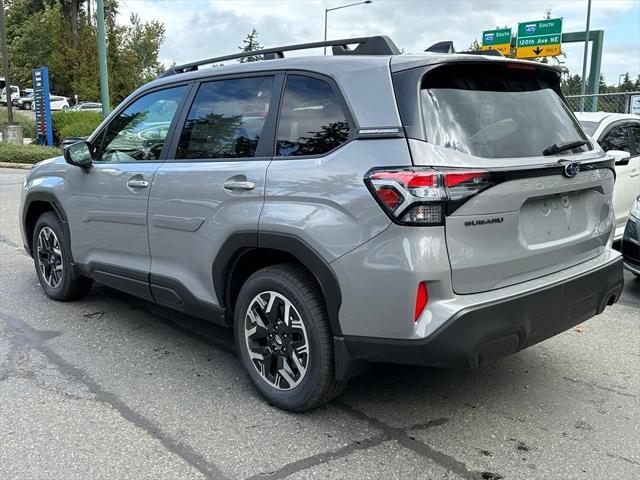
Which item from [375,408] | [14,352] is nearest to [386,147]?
[375,408]

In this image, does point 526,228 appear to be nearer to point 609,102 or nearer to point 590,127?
point 590,127

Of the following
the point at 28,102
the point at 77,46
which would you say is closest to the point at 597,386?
the point at 77,46

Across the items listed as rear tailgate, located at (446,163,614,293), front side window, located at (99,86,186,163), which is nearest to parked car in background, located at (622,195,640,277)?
rear tailgate, located at (446,163,614,293)

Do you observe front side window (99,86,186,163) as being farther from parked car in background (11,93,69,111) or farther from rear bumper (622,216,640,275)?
parked car in background (11,93,69,111)

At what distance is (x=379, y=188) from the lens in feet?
9.00

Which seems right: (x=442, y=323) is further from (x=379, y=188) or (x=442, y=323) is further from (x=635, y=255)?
(x=635, y=255)

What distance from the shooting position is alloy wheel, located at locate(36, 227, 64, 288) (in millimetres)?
5156

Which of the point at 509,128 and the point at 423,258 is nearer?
the point at 423,258

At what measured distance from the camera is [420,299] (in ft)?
8.87

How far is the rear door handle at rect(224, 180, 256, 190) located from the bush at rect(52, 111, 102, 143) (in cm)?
1888

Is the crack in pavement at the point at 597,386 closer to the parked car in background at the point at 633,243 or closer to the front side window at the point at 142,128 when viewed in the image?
the parked car in background at the point at 633,243

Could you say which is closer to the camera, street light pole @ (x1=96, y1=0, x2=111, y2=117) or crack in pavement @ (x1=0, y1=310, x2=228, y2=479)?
crack in pavement @ (x1=0, y1=310, x2=228, y2=479)

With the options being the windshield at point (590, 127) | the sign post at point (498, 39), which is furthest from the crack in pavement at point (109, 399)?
the sign post at point (498, 39)

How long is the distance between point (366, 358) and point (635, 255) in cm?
378
